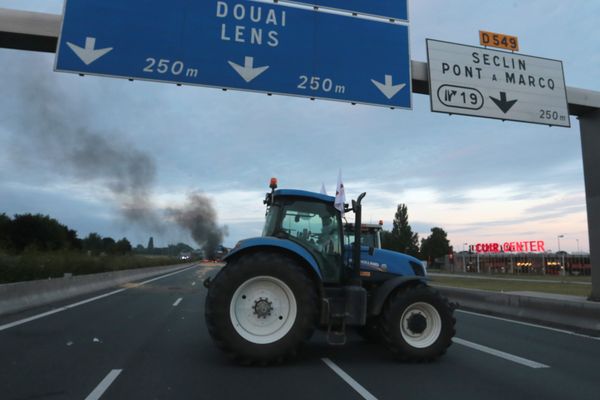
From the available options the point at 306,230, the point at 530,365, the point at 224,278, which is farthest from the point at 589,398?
the point at 224,278

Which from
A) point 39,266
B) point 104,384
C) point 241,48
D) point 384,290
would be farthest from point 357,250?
point 39,266

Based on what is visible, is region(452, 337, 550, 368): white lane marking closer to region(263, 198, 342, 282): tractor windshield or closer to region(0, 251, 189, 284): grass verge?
region(263, 198, 342, 282): tractor windshield

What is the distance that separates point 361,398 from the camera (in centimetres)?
466

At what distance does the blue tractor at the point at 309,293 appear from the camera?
5.96 meters

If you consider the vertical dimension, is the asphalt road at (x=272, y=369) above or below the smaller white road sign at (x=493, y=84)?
below

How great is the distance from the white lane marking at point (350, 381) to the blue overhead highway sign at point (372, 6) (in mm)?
6607

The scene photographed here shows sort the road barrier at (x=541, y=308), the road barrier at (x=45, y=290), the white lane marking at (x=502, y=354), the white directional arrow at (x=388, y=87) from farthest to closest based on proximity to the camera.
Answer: the road barrier at (x=45, y=290)
the road barrier at (x=541, y=308)
the white directional arrow at (x=388, y=87)
the white lane marking at (x=502, y=354)

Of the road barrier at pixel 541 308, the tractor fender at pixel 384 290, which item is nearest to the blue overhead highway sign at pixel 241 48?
the tractor fender at pixel 384 290

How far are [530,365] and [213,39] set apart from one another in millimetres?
7535

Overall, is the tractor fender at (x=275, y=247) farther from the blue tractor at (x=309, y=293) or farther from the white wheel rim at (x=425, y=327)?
the white wheel rim at (x=425, y=327)

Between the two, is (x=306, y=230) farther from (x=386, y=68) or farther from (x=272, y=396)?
(x=386, y=68)

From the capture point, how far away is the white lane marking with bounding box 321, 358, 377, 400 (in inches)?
187

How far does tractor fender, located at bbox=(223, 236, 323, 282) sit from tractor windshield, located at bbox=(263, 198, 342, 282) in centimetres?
23

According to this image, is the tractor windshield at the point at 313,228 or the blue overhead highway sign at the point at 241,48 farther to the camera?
the blue overhead highway sign at the point at 241,48
